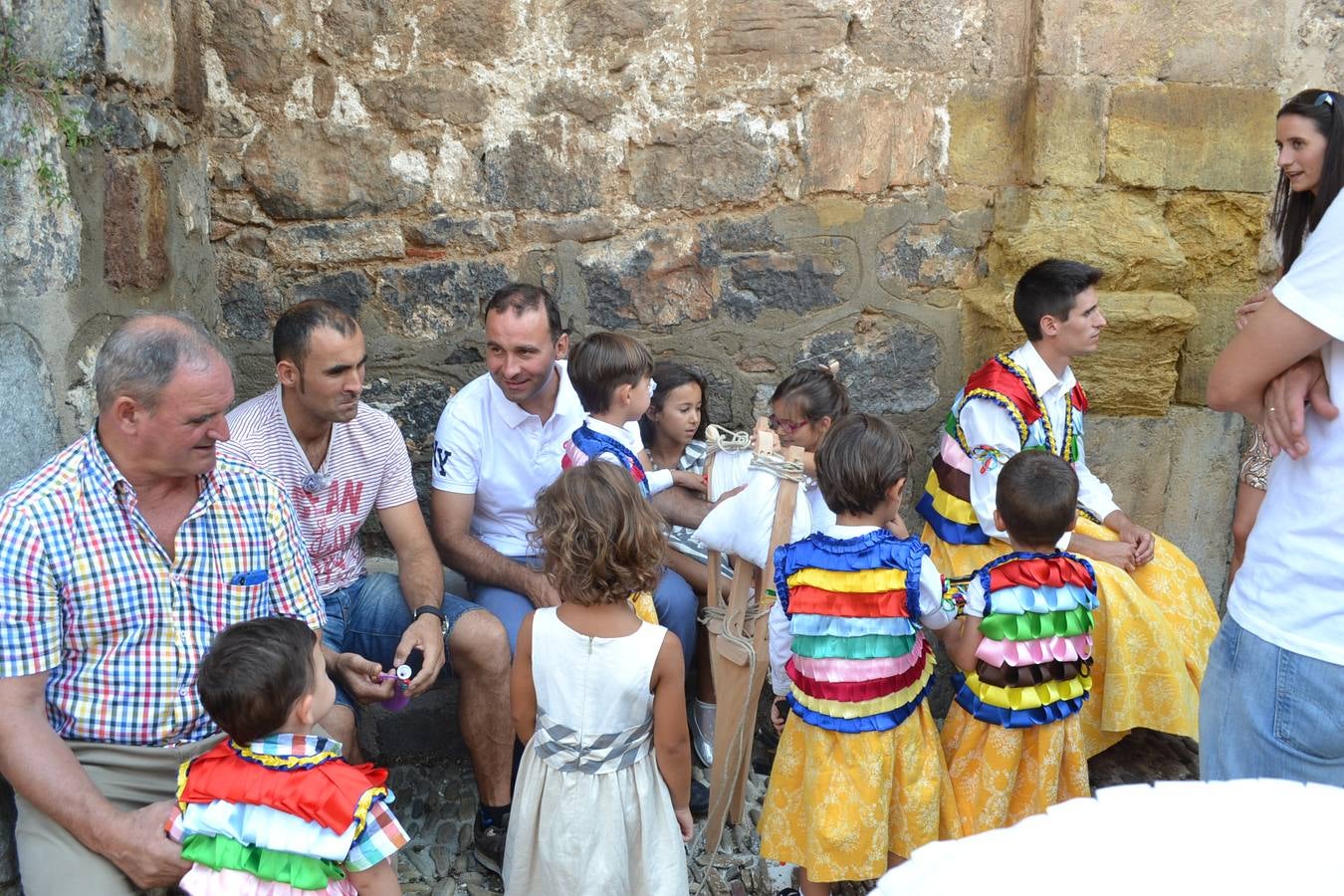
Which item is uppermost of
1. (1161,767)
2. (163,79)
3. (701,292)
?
(163,79)

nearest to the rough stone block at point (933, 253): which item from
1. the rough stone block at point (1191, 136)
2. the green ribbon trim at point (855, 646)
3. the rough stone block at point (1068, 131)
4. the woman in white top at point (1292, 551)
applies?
the rough stone block at point (1068, 131)

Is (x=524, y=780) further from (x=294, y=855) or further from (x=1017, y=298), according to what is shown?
(x=1017, y=298)

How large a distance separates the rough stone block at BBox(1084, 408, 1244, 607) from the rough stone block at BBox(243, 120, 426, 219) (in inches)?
94.8

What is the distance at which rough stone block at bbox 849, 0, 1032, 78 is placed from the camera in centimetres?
373

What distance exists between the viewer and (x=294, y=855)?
200cm

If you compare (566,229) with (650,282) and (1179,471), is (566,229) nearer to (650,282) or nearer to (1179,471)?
(650,282)

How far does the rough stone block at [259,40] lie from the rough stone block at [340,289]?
1.95ft

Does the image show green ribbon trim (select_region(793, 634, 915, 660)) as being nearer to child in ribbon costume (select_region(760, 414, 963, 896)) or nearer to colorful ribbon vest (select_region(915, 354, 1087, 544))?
child in ribbon costume (select_region(760, 414, 963, 896))

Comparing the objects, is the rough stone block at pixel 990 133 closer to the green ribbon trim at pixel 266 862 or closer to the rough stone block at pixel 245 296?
the rough stone block at pixel 245 296

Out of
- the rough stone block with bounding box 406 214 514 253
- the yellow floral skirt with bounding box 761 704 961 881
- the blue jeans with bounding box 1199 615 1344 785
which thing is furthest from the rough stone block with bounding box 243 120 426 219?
the blue jeans with bounding box 1199 615 1344 785

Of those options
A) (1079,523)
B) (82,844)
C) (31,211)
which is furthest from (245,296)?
(1079,523)

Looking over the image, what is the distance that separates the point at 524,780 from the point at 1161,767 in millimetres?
1900

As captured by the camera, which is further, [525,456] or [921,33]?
[921,33]

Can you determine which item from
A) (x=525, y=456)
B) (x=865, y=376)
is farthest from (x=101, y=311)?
(x=865, y=376)
